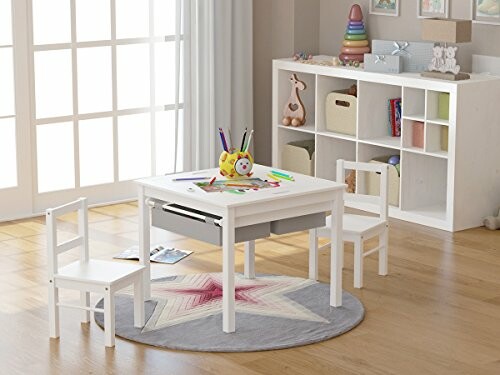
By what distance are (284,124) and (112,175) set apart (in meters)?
1.15

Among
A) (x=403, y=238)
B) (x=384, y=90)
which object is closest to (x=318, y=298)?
(x=403, y=238)

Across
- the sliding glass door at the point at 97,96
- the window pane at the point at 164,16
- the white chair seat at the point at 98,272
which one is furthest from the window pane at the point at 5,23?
the white chair seat at the point at 98,272

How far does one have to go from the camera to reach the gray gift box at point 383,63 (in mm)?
6410

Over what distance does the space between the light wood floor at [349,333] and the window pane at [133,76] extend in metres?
0.93

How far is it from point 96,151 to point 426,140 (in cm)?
201

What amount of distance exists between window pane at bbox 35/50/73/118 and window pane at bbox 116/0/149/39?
0.40m

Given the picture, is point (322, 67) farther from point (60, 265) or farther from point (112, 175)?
point (60, 265)

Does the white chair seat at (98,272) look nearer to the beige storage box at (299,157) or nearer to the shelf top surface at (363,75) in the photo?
the shelf top surface at (363,75)

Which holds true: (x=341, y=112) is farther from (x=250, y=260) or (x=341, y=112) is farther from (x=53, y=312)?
(x=53, y=312)

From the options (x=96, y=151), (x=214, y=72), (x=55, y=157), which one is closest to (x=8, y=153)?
(x=55, y=157)

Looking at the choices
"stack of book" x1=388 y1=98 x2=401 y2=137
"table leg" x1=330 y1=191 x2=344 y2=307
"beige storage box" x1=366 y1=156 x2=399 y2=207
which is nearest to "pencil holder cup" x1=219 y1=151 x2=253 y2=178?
"table leg" x1=330 y1=191 x2=344 y2=307

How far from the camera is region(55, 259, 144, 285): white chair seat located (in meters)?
4.29

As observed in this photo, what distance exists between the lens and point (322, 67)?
22.3 feet

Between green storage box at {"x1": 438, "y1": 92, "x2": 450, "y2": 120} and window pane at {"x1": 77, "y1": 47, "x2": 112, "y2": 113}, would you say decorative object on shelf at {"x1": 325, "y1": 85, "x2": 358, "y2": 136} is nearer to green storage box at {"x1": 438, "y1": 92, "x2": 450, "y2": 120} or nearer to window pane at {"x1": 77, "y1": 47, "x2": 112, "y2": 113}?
green storage box at {"x1": 438, "y1": 92, "x2": 450, "y2": 120}
